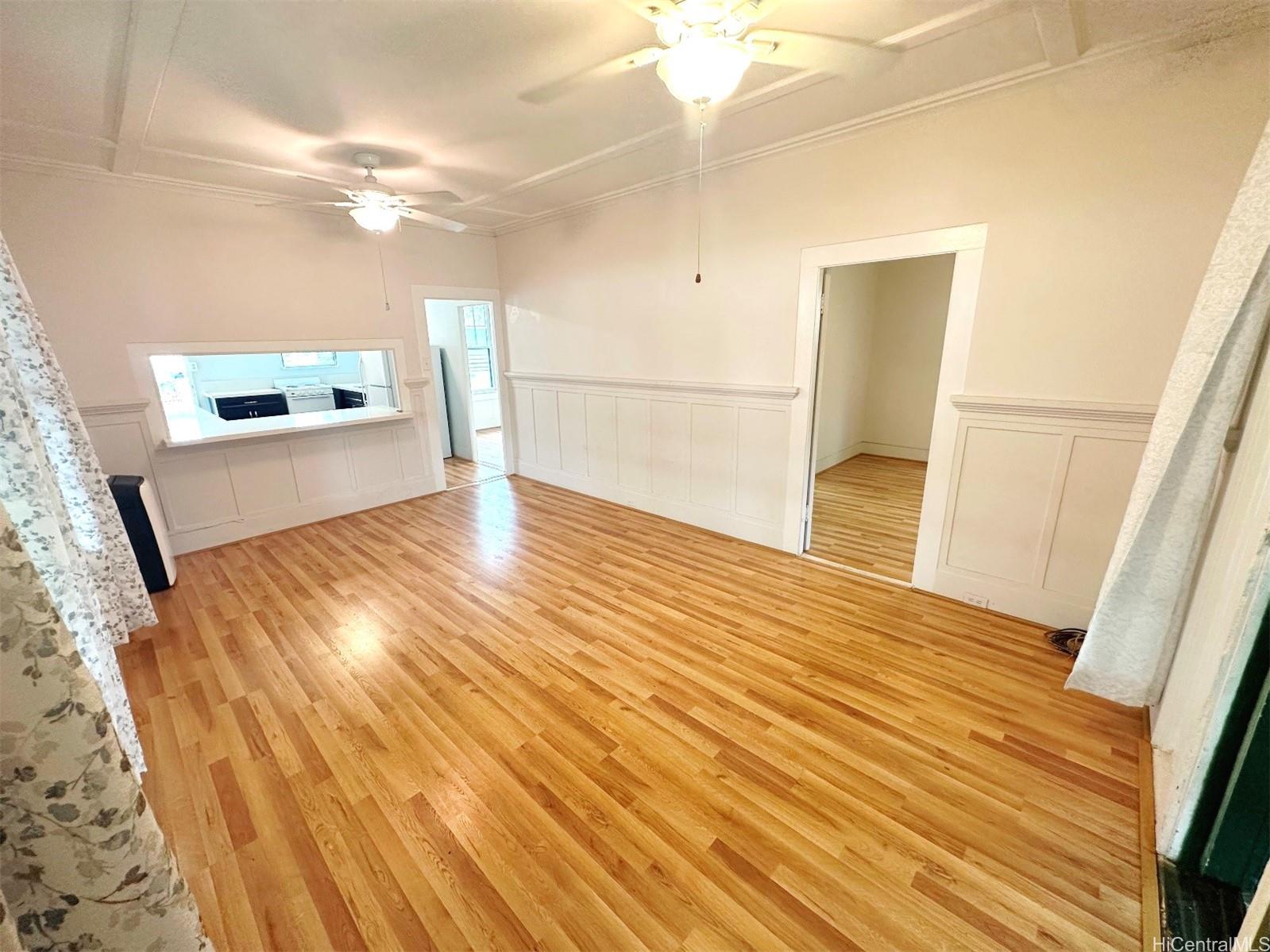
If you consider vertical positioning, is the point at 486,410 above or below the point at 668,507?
above

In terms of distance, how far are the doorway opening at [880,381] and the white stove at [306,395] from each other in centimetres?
625

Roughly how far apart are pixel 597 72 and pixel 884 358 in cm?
563

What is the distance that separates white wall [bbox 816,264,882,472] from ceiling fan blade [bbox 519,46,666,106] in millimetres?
4165

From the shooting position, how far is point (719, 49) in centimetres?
152

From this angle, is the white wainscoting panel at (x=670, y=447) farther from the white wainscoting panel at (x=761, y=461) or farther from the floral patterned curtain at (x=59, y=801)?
the floral patterned curtain at (x=59, y=801)

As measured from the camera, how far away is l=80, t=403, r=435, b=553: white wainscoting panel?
135 inches

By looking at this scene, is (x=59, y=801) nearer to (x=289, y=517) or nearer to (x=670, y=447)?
(x=670, y=447)

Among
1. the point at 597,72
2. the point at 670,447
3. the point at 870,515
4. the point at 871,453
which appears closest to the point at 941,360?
the point at 870,515

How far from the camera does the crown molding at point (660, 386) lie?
3.39 meters

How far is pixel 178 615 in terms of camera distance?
2.85m

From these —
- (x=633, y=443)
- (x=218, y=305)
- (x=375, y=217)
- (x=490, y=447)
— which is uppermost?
(x=375, y=217)

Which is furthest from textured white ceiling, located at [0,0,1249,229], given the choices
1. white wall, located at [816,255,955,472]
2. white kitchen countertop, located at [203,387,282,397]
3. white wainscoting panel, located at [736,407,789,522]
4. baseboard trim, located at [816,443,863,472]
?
baseboard trim, located at [816,443,863,472]

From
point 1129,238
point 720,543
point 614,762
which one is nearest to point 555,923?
point 614,762

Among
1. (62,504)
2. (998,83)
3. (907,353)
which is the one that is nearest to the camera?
(62,504)
